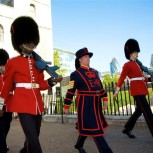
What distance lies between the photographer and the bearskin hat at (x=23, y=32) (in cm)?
383

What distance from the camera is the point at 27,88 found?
3.43m

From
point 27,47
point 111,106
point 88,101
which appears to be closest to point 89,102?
point 88,101

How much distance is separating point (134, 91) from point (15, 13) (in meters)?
19.2

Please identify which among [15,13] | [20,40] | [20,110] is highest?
[15,13]

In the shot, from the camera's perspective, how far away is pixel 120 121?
7906 mm

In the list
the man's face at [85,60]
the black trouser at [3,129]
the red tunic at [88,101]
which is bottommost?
the black trouser at [3,129]

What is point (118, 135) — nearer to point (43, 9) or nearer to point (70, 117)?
point (70, 117)

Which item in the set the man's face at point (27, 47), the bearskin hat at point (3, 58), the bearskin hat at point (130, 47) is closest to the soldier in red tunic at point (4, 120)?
the bearskin hat at point (3, 58)

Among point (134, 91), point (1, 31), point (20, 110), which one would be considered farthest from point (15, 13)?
point (20, 110)

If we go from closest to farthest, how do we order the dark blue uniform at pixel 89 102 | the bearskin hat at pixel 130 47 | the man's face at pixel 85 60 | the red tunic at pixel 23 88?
the red tunic at pixel 23 88 < the dark blue uniform at pixel 89 102 < the man's face at pixel 85 60 < the bearskin hat at pixel 130 47

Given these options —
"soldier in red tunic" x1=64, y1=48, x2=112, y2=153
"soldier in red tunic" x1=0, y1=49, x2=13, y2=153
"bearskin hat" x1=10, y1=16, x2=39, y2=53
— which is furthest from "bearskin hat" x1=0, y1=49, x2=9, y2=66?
"soldier in red tunic" x1=64, y1=48, x2=112, y2=153

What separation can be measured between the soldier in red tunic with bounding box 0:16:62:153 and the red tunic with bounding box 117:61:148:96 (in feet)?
7.50

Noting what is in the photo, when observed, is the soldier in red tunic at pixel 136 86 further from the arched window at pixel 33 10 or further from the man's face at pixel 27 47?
the arched window at pixel 33 10

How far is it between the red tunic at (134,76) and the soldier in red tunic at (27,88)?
228 cm
